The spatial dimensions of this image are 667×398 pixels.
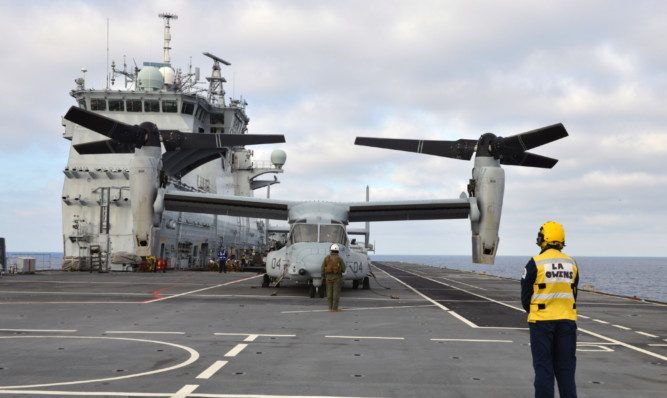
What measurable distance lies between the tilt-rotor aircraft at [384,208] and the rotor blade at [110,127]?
2762 millimetres

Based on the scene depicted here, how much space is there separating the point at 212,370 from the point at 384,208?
19.8 m

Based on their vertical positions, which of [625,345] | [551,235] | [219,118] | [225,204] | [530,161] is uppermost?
[219,118]

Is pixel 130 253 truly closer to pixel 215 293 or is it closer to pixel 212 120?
pixel 212 120

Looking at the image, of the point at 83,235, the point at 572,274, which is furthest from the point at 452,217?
the point at 83,235

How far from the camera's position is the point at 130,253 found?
40.9 meters

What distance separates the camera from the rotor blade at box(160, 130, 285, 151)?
997 inches

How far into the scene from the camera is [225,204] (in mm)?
27609

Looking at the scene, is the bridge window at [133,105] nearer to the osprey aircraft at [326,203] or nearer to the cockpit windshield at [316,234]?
the osprey aircraft at [326,203]

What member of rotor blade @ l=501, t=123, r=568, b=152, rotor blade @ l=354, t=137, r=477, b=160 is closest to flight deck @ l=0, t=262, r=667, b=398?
rotor blade @ l=501, t=123, r=568, b=152

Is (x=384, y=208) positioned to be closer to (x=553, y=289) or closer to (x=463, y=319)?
(x=463, y=319)

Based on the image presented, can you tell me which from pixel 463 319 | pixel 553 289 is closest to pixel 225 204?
pixel 463 319

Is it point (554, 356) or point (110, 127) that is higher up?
point (110, 127)

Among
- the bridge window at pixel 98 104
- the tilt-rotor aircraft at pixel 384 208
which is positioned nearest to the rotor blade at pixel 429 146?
the tilt-rotor aircraft at pixel 384 208

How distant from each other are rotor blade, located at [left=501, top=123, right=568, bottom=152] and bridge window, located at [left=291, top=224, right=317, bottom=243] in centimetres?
856
